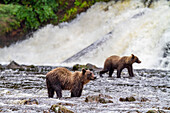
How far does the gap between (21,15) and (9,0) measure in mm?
2325

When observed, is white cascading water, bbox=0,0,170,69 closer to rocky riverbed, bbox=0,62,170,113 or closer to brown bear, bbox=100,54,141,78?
brown bear, bbox=100,54,141,78

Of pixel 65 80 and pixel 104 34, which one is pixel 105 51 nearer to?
pixel 104 34

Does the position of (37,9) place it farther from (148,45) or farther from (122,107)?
(122,107)

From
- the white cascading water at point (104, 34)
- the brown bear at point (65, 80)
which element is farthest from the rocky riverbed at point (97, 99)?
the white cascading water at point (104, 34)

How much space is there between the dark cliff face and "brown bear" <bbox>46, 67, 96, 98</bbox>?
67.9 ft

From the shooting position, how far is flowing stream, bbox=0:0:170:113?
9219mm

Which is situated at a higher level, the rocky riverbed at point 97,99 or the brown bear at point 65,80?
the brown bear at point 65,80

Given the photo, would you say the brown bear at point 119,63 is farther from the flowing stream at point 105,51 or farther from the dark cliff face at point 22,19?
the dark cliff face at point 22,19

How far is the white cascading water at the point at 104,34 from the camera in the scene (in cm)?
2197

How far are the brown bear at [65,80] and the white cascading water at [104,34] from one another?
1140 centimetres

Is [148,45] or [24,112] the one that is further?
[148,45]

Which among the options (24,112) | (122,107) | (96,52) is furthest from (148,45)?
→ (24,112)

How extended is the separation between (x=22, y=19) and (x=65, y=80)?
22.0 metres

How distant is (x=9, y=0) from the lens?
30.9m
